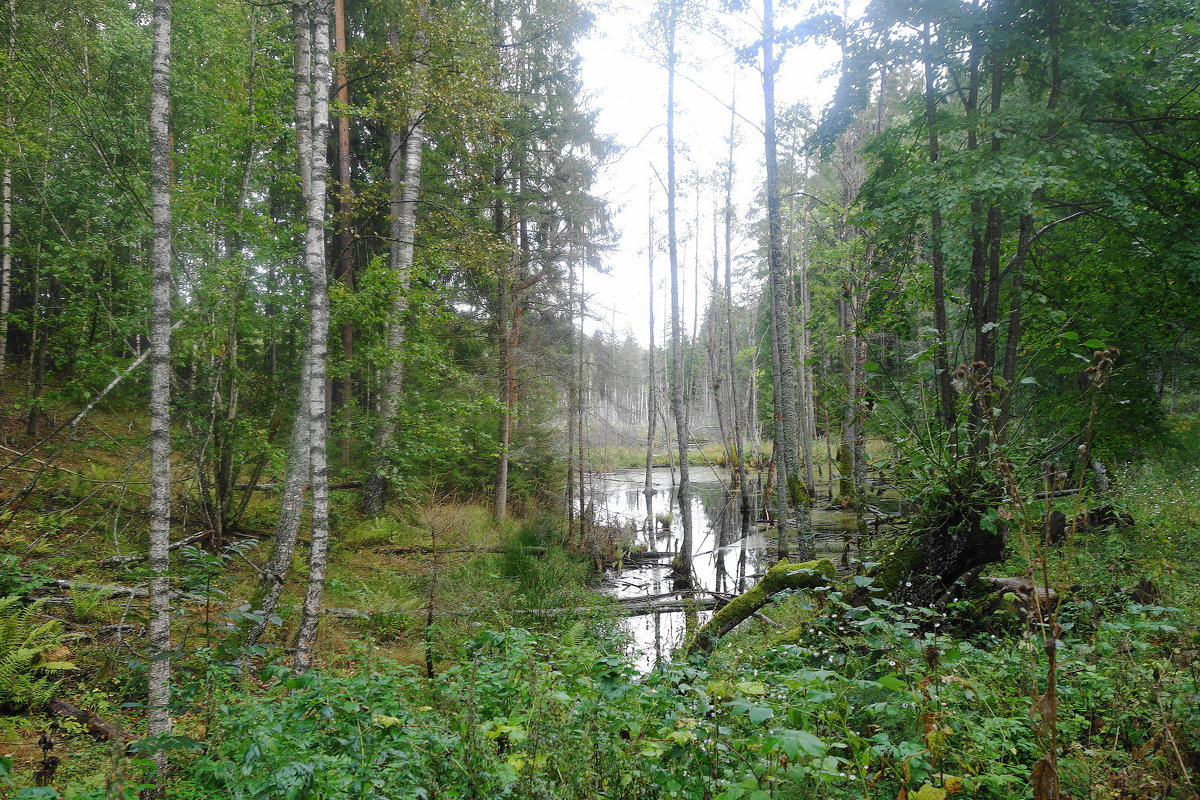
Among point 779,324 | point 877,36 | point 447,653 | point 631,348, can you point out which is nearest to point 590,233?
point 779,324

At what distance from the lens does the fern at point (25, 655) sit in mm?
4016

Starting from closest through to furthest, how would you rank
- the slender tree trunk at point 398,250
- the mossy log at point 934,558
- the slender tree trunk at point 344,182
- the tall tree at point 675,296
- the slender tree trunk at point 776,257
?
the mossy log at point 934,558
the slender tree trunk at point 776,257
the slender tree trunk at point 344,182
the slender tree trunk at point 398,250
the tall tree at point 675,296

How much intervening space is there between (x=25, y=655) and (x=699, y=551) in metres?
12.0

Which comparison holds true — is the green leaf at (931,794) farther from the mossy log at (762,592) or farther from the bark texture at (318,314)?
the bark texture at (318,314)

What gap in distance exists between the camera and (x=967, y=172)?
5.11m

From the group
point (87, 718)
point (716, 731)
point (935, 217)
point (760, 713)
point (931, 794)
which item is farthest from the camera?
point (935, 217)

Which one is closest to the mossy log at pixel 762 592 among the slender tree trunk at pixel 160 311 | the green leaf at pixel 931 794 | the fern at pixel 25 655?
the green leaf at pixel 931 794

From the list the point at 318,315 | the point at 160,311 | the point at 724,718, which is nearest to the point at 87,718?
the point at 160,311

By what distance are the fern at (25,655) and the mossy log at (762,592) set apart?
513 cm

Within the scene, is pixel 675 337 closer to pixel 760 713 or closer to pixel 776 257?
pixel 776 257

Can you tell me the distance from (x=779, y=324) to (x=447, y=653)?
6456mm

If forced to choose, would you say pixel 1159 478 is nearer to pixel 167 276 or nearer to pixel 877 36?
pixel 877 36

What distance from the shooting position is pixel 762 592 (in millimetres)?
4953

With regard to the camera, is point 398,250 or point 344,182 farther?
point 398,250
